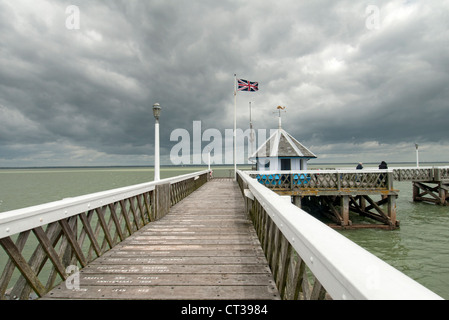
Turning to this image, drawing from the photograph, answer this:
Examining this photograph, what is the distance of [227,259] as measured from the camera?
12.8 ft

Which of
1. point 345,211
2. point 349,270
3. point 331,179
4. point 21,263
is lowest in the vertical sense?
point 345,211

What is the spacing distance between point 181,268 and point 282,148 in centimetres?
1899

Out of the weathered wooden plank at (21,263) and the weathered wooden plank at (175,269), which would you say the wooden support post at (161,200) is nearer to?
the weathered wooden plank at (175,269)

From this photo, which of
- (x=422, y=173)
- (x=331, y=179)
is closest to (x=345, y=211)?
(x=331, y=179)

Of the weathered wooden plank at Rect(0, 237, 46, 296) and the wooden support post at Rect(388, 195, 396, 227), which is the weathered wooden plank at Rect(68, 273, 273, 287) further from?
the wooden support post at Rect(388, 195, 396, 227)

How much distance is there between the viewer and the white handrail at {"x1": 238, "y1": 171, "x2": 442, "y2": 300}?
3.26 feet

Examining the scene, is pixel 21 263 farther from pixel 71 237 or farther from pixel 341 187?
pixel 341 187

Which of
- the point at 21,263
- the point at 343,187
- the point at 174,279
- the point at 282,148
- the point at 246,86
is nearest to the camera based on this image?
the point at 21,263

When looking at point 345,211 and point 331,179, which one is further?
point 331,179

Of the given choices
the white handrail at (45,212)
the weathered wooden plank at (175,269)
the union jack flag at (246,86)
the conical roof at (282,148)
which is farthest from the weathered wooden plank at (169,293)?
the union jack flag at (246,86)

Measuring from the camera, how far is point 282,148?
70.2 ft
